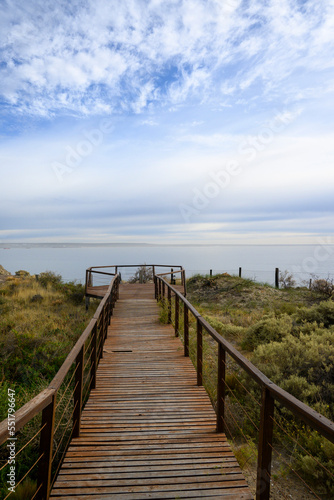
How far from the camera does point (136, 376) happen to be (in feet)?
16.6

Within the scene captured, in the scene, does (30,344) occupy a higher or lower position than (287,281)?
lower

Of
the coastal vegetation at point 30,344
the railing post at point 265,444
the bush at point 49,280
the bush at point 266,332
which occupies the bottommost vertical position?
the coastal vegetation at point 30,344

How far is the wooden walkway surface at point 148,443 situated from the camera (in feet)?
7.91

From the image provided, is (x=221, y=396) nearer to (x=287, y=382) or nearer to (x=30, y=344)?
(x=287, y=382)

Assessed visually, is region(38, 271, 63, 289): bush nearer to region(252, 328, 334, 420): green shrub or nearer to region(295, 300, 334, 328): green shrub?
region(295, 300, 334, 328): green shrub

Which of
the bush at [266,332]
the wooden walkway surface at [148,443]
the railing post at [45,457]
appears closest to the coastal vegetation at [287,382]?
the bush at [266,332]

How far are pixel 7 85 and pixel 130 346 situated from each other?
7606 millimetres

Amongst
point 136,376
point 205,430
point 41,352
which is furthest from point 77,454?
point 41,352

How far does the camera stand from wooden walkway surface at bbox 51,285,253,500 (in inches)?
95.0

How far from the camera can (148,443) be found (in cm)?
308

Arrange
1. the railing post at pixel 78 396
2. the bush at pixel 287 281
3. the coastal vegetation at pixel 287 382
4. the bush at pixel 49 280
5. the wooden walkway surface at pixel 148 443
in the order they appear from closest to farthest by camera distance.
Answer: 1. the wooden walkway surface at pixel 148 443
2. the railing post at pixel 78 396
3. the coastal vegetation at pixel 287 382
4. the bush at pixel 49 280
5. the bush at pixel 287 281

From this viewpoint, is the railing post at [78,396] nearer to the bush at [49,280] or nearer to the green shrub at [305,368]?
the green shrub at [305,368]

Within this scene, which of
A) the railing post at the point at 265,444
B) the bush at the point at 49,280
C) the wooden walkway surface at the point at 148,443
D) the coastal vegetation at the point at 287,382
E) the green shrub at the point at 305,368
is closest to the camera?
the railing post at the point at 265,444

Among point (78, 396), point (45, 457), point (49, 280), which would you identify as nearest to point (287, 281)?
point (49, 280)
